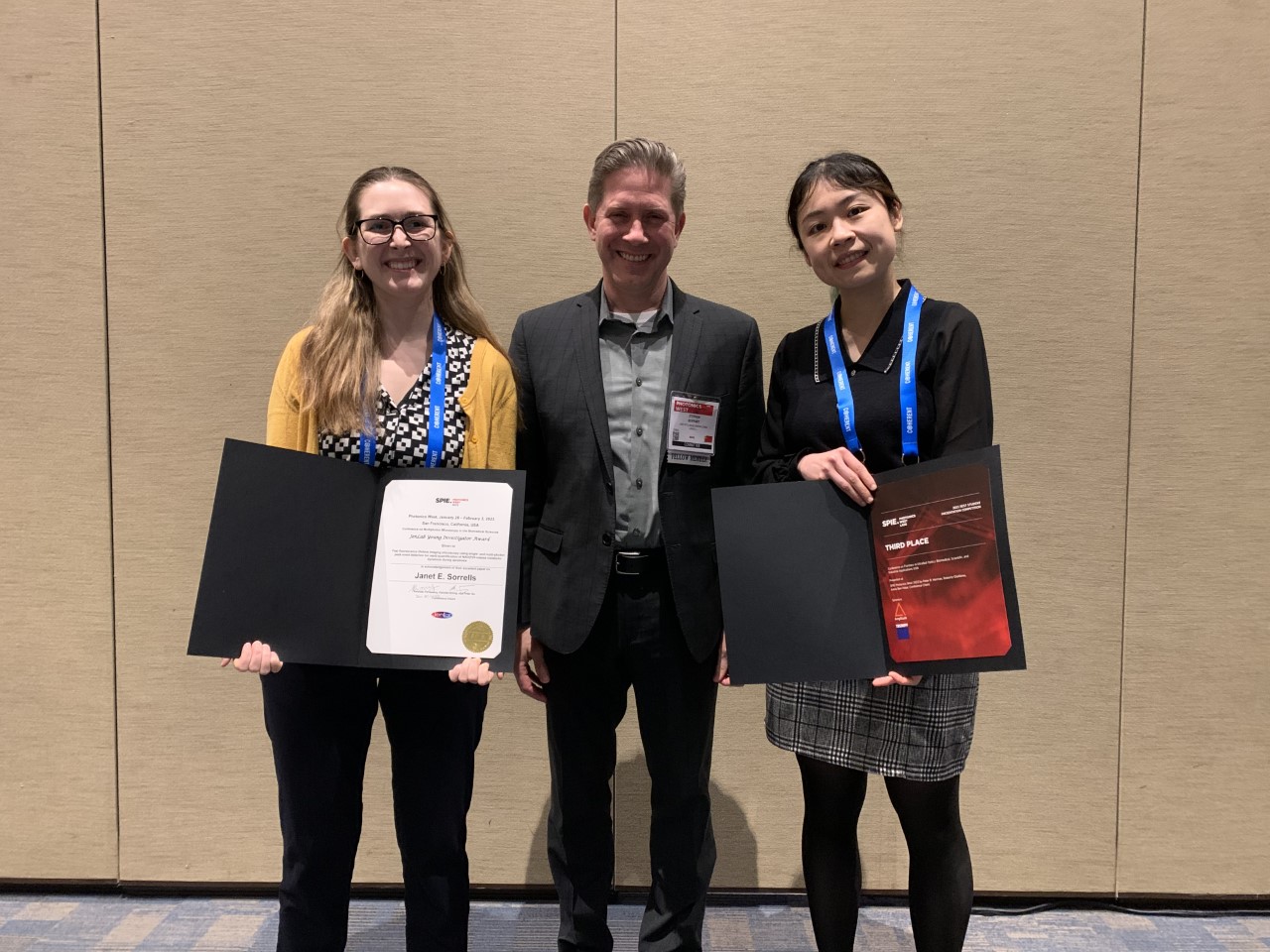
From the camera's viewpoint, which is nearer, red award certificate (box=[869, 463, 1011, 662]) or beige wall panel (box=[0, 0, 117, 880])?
red award certificate (box=[869, 463, 1011, 662])

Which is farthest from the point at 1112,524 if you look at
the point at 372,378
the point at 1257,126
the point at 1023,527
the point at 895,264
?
the point at 372,378

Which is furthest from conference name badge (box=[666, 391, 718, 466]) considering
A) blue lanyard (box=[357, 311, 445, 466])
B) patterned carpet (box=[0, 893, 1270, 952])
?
patterned carpet (box=[0, 893, 1270, 952])

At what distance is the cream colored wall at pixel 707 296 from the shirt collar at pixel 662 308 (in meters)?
0.68

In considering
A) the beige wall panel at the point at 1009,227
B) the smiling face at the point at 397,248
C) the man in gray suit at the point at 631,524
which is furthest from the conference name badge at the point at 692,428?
the beige wall panel at the point at 1009,227

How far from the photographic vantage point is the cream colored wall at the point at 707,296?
2410 millimetres

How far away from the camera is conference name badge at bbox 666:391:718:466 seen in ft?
5.68

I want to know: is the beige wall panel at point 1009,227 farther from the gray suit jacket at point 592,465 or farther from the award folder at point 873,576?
the award folder at point 873,576

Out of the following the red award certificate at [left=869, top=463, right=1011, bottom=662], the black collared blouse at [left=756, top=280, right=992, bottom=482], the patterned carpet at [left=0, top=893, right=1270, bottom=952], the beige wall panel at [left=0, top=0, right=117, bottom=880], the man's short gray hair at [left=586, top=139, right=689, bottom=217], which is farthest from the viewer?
the beige wall panel at [left=0, top=0, right=117, bottom=880]

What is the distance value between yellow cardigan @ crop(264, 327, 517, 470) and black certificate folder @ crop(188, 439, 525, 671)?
0.29ft

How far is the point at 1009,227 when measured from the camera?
8.00 ft

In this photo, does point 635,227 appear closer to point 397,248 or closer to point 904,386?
point 397,248

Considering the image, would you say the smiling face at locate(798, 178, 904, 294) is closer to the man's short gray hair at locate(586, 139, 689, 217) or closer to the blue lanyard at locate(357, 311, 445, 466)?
the man's short gray hair at locate(586, 139, 689, 217)

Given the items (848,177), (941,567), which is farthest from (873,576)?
(848,177)
